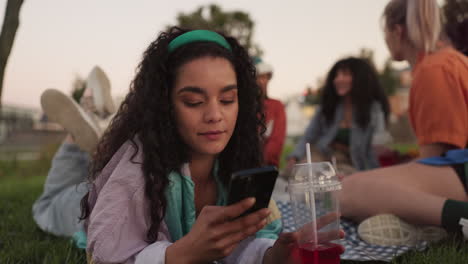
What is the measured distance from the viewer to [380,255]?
2127 millimetres

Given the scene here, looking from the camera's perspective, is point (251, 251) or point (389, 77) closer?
point (251, 251)

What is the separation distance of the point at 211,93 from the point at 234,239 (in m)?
0.56

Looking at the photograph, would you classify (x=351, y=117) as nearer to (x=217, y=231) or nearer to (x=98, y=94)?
(x=98, y=94)

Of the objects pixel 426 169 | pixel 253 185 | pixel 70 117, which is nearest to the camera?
pixel 253 185

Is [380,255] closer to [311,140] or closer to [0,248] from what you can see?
[0,248]

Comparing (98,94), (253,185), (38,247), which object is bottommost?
(38,247)

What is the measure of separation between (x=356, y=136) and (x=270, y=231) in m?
3.45

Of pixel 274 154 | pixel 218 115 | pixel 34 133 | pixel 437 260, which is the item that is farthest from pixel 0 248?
pixel 34 133

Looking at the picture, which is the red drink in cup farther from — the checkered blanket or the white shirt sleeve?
the checkered blanket

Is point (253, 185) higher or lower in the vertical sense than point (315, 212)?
higher

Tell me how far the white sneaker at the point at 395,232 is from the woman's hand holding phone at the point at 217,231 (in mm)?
1423

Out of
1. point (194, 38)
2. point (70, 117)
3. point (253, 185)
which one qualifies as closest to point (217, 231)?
point (253, 185)

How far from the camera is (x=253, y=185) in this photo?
3.73 feet

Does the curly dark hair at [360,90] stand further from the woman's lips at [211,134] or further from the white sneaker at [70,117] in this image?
the woman's lips at [211,134]
